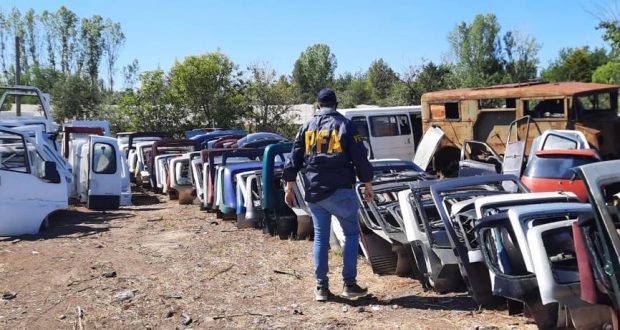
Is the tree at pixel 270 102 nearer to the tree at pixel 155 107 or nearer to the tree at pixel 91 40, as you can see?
the tree at pixel 155 107

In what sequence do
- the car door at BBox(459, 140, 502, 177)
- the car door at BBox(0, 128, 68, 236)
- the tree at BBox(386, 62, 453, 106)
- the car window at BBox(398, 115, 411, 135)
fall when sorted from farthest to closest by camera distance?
the tree at BBox(386, 62, 453, 106) < the car window at BBox(398, 115, 411, 135) < the car door at BBox(459, 140, 502, 177) < the car door at BBox(0, 128, 68, 236)

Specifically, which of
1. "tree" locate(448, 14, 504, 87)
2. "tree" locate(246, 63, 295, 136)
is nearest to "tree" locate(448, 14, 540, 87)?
"tree" locate(448, 14, 504, 87)

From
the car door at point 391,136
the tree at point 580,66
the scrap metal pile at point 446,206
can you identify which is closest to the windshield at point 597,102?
the scrap metal pile at point 446,206

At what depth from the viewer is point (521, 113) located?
13.0 meters

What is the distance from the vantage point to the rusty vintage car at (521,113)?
12.2 metres

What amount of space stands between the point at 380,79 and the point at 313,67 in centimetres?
1886

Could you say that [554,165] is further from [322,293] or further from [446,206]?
[322,293]

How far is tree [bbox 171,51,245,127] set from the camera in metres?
26.1

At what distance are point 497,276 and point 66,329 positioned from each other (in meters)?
3.47

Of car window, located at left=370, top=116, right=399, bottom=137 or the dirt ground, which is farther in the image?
car window, located at left=370, top=116, right=399, bottom=137

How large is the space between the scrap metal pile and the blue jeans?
58 cm

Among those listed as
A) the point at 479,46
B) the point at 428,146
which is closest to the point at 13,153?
the point at 428,146

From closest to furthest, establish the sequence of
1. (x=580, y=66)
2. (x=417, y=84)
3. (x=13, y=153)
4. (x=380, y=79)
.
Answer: (x=13, y=153) < (x=417, y=84) < (x=380, y=79) < (x=580, y=66)

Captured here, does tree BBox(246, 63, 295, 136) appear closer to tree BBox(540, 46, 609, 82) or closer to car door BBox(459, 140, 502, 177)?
car door BBox(459, 140, 502, 177)
